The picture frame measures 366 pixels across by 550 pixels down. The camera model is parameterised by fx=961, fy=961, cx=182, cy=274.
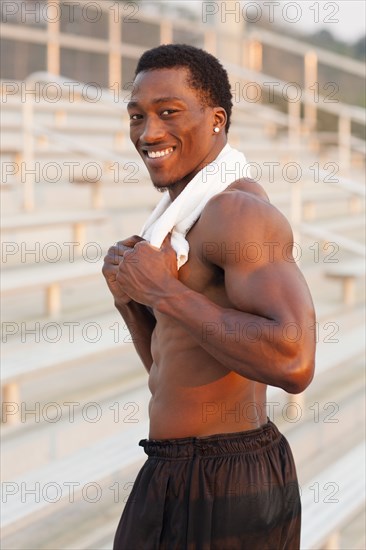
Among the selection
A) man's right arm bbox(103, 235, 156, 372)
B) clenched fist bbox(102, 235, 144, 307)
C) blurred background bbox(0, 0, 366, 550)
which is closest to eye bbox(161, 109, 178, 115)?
clenched fist bbox(102, 235, 144, 307)

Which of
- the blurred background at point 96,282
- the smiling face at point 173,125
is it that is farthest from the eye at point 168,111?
the blurred background at point 96,282

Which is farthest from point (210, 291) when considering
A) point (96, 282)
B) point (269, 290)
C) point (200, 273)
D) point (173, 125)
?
point (96, 282)

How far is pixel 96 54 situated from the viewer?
7.83m

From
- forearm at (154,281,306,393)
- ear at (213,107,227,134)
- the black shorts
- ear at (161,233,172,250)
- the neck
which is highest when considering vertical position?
ear at (213,107,227,134)

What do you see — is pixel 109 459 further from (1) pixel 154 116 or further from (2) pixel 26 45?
(2) pixel 26 45

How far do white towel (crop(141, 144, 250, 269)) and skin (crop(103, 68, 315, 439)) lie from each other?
0.01 metres

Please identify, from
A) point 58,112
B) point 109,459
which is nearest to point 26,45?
point 58,112

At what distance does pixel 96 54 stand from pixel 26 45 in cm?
94

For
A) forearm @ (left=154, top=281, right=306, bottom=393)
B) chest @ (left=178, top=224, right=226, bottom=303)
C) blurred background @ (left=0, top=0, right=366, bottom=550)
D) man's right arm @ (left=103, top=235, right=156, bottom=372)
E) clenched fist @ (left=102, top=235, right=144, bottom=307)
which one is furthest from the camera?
blurred background @ (left=0, top=0, right=366, bottom=550)

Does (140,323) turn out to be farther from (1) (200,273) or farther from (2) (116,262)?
(1) (200,273)

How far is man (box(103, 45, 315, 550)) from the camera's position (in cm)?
140

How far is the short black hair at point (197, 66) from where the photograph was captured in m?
1.54

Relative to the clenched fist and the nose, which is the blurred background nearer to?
the clenched fist

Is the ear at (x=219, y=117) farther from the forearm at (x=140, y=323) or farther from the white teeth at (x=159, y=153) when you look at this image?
the forearm at (x=140, y=323)
